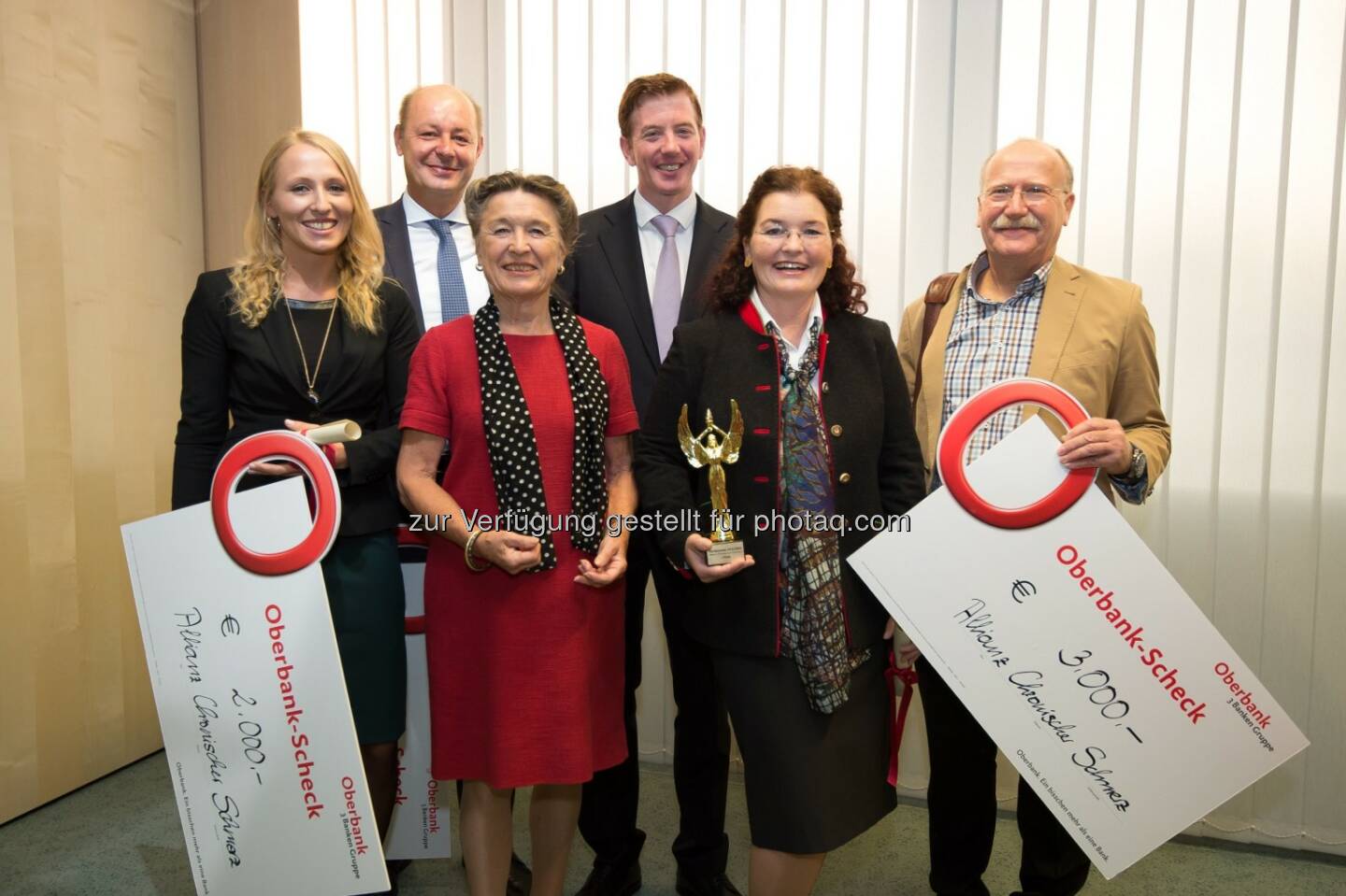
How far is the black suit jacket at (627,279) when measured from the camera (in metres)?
2.52

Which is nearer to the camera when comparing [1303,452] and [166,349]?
[1303,452]

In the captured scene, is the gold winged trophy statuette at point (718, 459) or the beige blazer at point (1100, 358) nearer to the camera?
the gold winged trophy statuette at point (718, 459)

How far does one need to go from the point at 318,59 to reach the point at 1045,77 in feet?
8.56

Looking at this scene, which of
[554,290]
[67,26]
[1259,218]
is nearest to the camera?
[554,290]

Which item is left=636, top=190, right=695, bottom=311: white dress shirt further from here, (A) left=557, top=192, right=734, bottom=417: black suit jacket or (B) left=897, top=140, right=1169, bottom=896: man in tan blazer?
(B) left=897, top=140, right=1169, bottom=896: man in tan blazer

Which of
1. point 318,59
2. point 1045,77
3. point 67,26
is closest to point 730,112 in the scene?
point 1045,77

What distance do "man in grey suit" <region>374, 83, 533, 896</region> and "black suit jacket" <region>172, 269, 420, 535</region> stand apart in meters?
0.43

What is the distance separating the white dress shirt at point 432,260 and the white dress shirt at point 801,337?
0.97m

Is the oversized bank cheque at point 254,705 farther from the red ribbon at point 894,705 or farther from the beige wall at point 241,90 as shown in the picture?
the beige wall at point 241,90

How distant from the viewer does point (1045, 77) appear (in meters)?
3.05

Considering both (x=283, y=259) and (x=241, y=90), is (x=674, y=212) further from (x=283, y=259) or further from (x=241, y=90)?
(x=241, y=90)

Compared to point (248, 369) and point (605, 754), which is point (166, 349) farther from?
point (605, 754)

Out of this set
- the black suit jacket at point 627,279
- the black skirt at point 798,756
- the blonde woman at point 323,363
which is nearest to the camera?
the black skirt at point 798,756

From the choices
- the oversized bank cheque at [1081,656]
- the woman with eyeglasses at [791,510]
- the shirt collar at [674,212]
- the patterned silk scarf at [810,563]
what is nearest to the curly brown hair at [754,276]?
the woman with eyeglasses at [791,510]
